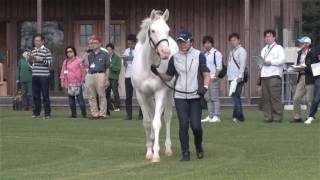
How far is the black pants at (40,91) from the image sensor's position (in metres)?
20.9

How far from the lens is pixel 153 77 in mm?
12898

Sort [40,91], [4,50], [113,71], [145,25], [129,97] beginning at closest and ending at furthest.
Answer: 1. [145,25]
2. [129,97]
3. [40,91]
4. [113,71]
5. [4,50]

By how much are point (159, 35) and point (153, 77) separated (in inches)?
36.9

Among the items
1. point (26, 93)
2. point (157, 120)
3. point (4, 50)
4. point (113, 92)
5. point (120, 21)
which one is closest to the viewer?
point (157, 120)

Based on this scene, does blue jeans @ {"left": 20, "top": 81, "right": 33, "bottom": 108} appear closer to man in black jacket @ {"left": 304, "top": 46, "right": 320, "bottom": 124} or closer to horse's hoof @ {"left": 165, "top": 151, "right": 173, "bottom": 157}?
man in black jacket @ {"left": 304, "top": 46, "right": 320, "bottom": 124}

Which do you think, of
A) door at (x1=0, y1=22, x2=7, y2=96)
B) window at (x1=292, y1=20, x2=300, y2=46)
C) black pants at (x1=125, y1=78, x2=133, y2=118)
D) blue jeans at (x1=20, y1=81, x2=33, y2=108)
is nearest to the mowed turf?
black pants at (x1=125, y1=78, x2=133, y2=118)

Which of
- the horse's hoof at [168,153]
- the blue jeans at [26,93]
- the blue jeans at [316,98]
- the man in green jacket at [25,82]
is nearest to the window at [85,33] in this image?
the man in green jacket at [25,82]

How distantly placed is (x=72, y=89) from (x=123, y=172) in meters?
11.2

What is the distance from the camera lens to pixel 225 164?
37.9 ft

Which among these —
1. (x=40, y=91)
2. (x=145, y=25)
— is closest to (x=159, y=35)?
(x=145, y=25)

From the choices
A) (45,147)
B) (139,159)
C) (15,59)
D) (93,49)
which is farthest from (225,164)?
(15,59)

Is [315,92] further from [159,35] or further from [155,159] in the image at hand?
[155,159]

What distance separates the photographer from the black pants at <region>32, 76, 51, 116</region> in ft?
68.7

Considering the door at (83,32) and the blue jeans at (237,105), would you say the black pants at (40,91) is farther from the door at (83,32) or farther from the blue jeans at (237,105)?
the door at (83,32)
